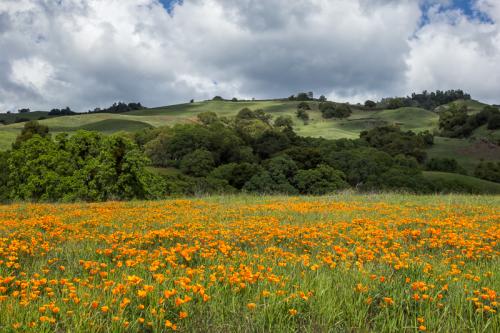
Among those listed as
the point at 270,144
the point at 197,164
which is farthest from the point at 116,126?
the point at 270,144

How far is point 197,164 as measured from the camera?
9638cm

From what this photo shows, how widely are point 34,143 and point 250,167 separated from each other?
51478 mm

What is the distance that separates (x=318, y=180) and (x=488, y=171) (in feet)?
155

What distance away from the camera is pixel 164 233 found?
920 cm

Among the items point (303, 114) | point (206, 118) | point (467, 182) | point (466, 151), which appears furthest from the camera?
point (303, 114)

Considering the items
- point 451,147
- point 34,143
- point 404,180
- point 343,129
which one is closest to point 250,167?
point 404,180

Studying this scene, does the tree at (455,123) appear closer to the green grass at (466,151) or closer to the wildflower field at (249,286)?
the green grass at (466,151)

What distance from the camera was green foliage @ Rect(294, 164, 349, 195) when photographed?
76.2m

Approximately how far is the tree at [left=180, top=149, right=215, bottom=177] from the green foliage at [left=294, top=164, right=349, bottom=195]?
25.6 meters

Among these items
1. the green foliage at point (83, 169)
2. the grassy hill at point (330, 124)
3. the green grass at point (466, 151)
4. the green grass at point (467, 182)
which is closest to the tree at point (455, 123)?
the grassy hill at point (330, 124)

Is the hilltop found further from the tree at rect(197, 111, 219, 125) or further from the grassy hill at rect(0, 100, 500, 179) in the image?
the tree at rect(197, 111, 219, 125)

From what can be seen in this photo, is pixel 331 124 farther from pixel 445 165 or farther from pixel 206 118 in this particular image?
pixel 445 165

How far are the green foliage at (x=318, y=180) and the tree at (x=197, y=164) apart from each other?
2561 cm

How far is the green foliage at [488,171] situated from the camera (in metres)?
97.7
